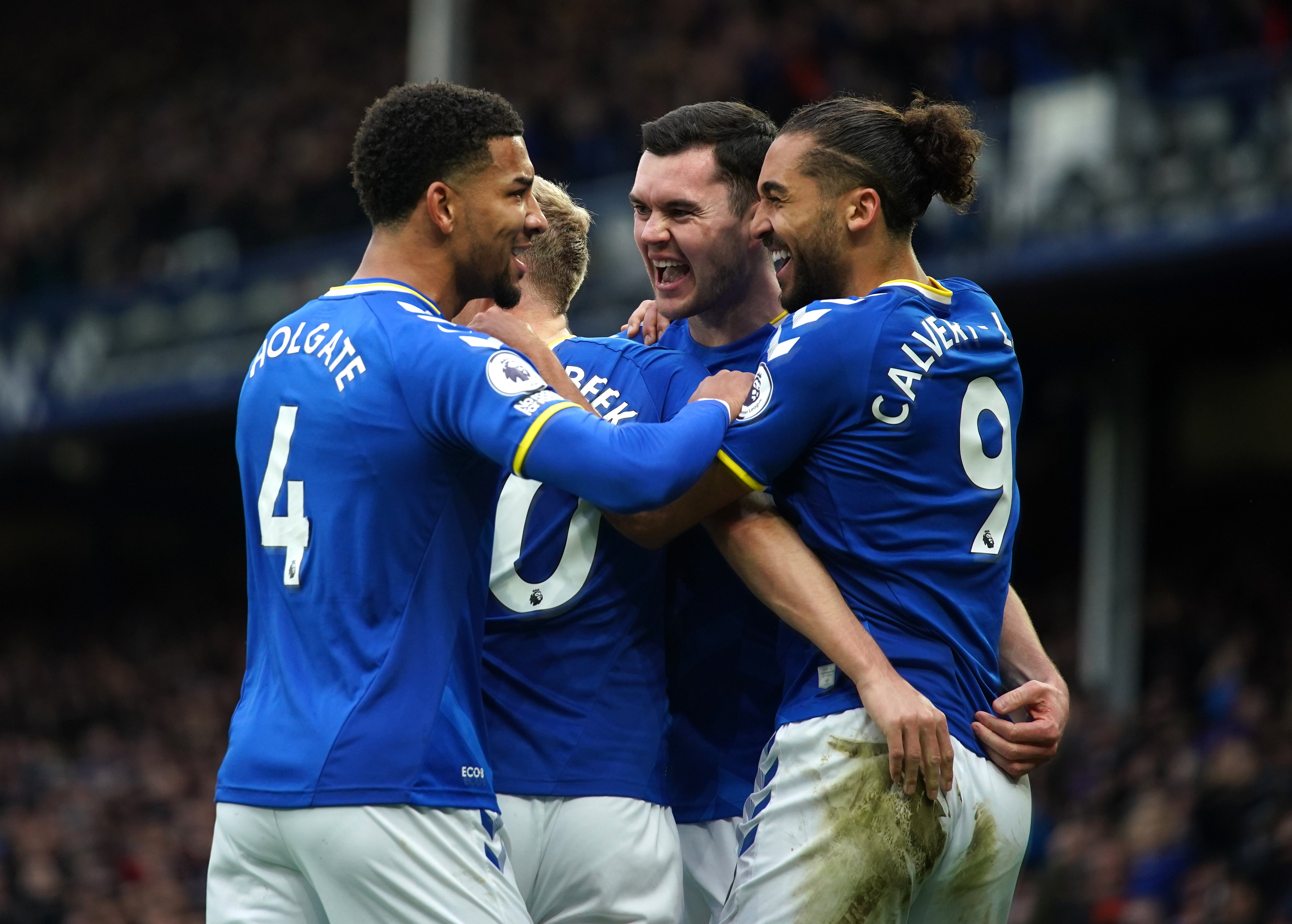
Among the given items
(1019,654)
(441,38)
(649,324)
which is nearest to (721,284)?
(649,324)

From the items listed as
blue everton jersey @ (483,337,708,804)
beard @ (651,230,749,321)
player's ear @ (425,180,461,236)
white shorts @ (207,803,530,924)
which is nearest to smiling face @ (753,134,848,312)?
blue everton jersey @ (483,337,708,804)

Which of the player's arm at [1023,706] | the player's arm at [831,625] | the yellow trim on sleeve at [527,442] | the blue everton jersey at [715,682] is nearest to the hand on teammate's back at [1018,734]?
the player's arm at [1023,706]

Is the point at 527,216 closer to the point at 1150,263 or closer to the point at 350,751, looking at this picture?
the point at 350,751

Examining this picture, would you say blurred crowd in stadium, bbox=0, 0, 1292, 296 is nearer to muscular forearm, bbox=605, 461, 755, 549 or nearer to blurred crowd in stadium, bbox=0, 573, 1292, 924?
blurred crowd in stadium, bbox=0, 573, 1292, 924

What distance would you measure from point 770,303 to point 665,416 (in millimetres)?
645

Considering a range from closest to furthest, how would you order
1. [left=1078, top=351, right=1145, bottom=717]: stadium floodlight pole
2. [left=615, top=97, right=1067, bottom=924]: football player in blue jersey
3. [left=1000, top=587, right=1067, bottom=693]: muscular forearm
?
[left=615, top=97, right=1067, bottom=924]: football player in blue jersey → [left=1000, top=587, right=1067, bottom=693]: muscular forearm → [left=1078, top=351, right=1145, bottom=717]: stadium floodlight pole

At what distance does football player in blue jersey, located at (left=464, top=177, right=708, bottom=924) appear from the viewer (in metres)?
3.49

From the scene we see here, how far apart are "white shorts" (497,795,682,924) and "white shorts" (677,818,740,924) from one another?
345 mm

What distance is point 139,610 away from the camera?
866 inches

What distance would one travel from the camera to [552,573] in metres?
3.62

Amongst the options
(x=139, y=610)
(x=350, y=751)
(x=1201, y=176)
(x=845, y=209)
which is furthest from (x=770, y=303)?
(x=139, y=610)

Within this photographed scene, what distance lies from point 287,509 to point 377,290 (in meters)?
0.49

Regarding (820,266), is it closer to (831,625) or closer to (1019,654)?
(831,625)

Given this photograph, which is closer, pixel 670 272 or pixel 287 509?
pixel 287 509
